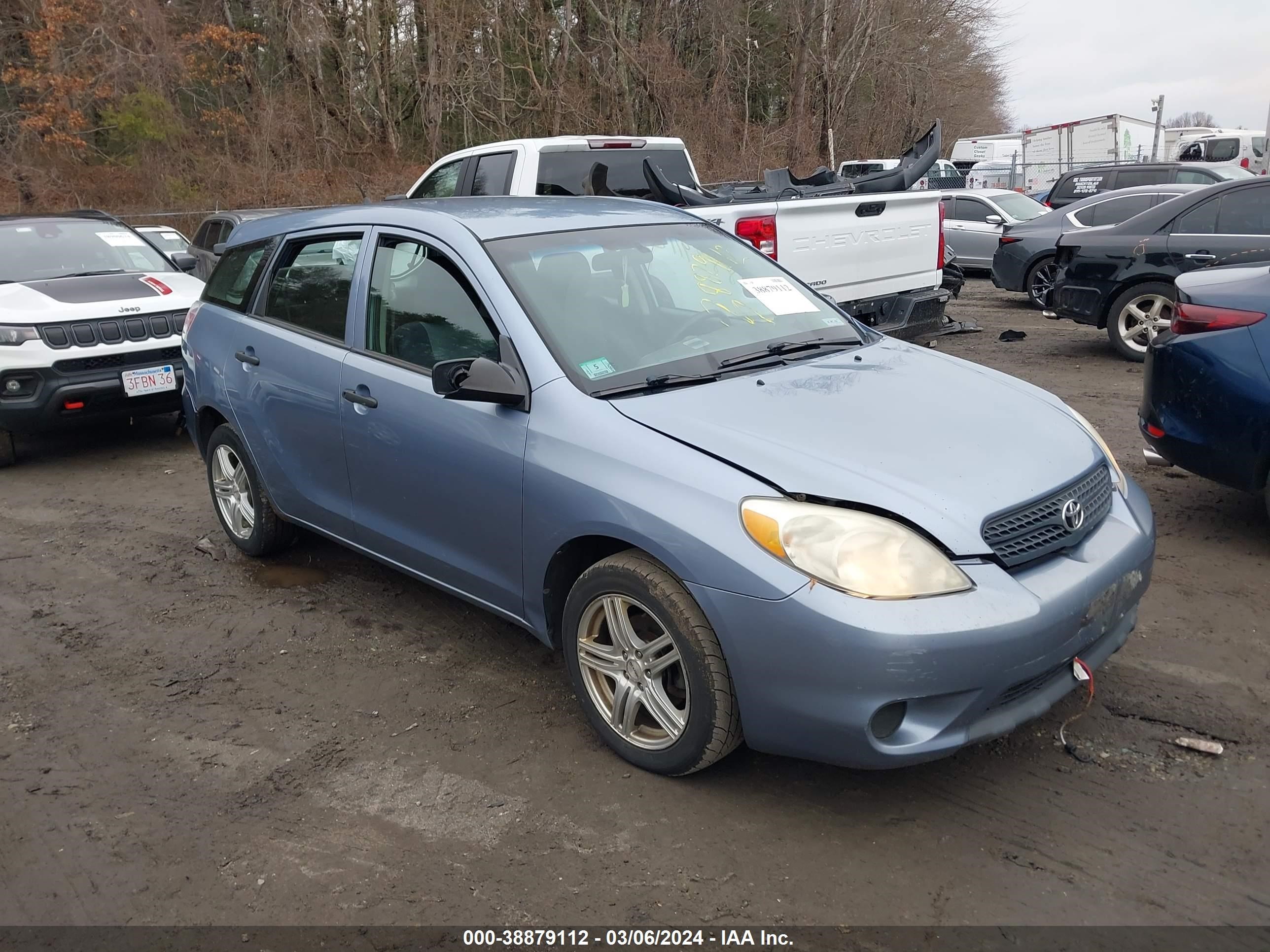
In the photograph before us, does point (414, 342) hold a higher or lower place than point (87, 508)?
higher

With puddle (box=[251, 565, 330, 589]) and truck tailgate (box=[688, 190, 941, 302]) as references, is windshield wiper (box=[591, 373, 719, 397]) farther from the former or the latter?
truck tailgate (box=[688, 190, 941, 302])

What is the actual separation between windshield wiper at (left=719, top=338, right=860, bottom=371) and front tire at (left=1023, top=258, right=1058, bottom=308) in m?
9.66

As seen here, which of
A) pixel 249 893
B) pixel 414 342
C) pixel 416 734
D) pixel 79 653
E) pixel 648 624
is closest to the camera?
pixel 249 893

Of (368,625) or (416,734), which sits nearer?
(416,734)

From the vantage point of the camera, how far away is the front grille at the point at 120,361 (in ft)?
24.7

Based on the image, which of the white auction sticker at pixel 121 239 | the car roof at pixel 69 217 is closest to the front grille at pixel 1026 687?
the white auction sticker at pixel 121 239

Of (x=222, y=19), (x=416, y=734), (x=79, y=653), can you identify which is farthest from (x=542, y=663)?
(x=222, y=19)

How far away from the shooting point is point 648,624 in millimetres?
3400

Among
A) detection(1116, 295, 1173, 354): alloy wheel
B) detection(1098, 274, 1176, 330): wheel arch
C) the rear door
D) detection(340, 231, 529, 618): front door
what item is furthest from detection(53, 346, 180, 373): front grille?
the rear door

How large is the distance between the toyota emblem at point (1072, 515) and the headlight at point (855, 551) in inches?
19.9

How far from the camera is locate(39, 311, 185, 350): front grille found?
754 centimetres

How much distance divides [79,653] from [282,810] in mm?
1843

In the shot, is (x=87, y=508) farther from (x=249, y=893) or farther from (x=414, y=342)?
(x=249, y=893)
